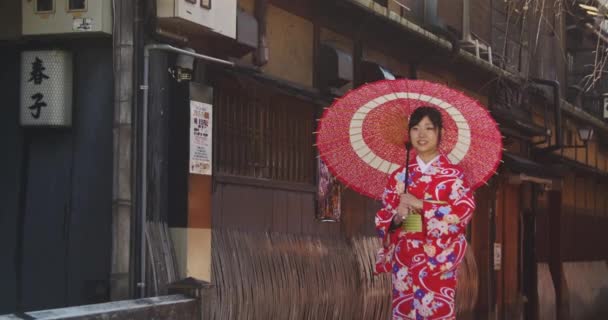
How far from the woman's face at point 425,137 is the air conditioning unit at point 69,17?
8.85ft

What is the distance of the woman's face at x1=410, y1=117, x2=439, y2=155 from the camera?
318 inches

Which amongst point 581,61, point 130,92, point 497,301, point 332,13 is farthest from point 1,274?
point 581,61

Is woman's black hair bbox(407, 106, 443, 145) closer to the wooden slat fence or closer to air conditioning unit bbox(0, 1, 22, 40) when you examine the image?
the wooden slat fence

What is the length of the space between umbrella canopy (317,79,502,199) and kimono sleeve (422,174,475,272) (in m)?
0.44

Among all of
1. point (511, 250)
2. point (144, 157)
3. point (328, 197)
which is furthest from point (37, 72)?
point (511, 250)

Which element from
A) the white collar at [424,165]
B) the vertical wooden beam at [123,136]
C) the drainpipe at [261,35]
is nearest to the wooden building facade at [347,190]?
the drainpipe at [261,35]

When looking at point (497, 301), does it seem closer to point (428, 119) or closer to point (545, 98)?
point (545, 98)

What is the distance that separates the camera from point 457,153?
8.71 meters

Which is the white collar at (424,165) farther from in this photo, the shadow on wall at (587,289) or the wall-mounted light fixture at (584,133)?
the wall-mounted light fixture at (584,133)

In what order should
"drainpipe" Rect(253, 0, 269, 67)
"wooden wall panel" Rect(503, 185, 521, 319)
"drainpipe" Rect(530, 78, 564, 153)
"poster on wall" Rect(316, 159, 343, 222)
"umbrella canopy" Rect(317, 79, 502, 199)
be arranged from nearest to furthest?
"umbrella canopy" Rect(317, 79, 502, 199), "drainpipe" Rect(253, 0, 269, 67), "poster on wall" Rect(316, 159, 343, 222), "wooden wall panel" Rect(503, 185, 521, 319), "drainpipe" Rect(530, 78, 564, 153)

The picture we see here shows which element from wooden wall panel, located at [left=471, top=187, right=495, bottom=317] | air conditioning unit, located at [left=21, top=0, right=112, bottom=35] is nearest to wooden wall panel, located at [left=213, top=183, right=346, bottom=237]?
air conditioning unit, located at [left=21, top=0, right=112, bottom=35]

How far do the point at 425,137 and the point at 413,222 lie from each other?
67 centimetres

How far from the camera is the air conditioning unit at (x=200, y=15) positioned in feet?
28.6

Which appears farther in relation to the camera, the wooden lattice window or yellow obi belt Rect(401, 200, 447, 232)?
the wooden lattice window
